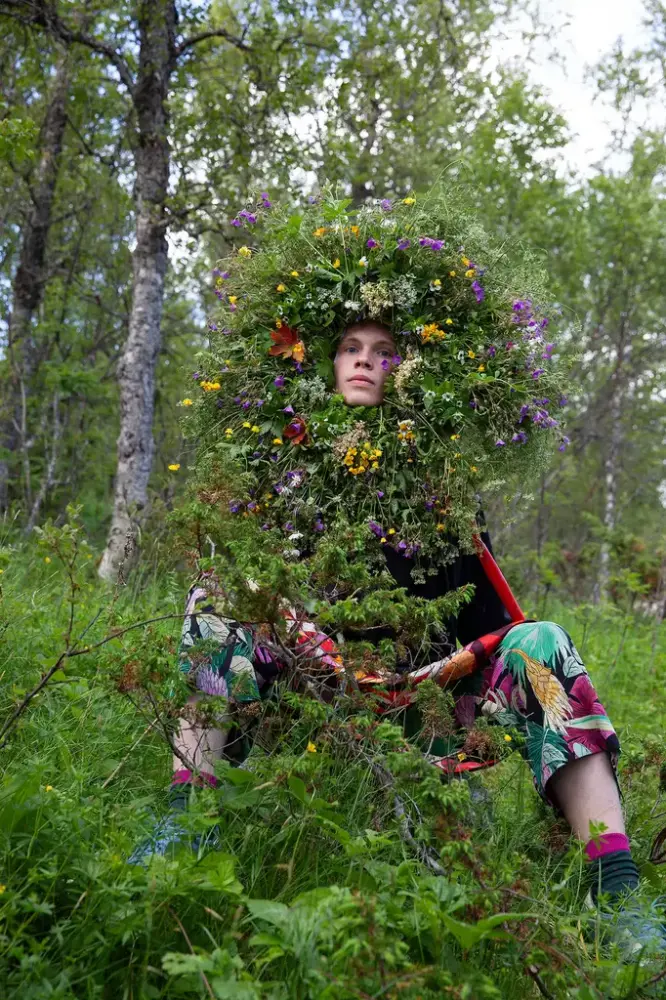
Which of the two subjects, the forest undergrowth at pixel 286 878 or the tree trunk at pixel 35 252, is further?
the tree trunk at pixel 35 252

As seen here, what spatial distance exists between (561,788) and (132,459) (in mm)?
4704

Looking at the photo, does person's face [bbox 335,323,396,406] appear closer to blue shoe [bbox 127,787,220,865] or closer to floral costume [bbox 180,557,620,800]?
floral costume [bbox 180,557,620,800]

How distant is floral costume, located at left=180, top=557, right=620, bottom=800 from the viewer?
7.15 ft

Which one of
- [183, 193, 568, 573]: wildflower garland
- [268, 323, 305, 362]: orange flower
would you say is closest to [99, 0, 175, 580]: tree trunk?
[183, 193, 568, 573]: wildflower garland

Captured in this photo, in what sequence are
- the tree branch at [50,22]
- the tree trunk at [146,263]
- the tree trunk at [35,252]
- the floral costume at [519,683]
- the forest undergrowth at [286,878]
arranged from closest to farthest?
the forest undergrowth at [286,878] → the floral costume at [519,683] → the tree branch at [50,22] → the tree trunk at [146,263] → the tree trunk at [35,252]

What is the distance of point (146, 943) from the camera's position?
1515 millimetres

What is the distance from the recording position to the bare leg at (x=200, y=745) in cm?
210

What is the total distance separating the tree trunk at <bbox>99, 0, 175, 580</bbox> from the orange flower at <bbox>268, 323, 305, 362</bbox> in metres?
3.47

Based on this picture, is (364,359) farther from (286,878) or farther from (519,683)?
(286,878)

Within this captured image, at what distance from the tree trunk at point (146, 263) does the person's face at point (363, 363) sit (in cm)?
357

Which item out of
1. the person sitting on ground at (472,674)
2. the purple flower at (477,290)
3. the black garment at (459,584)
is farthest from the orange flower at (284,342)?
the black garment at (459,584)

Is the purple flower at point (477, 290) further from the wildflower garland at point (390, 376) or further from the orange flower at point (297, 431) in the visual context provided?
the orange flower at point (297, 431)

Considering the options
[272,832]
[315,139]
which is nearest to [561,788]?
[272,832]

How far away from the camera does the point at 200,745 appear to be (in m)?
2.13
